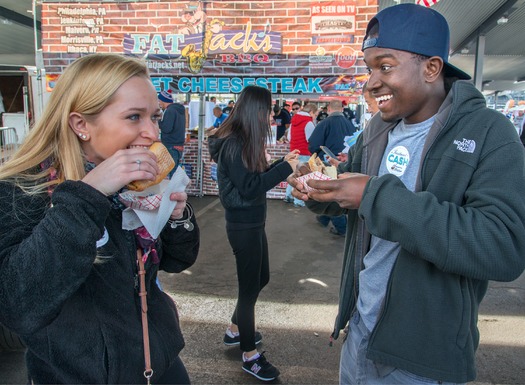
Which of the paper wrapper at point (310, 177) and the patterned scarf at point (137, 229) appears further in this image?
the paper wrapper at point (310, 177)

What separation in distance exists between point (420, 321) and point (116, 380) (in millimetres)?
1132

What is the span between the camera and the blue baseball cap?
1.58m

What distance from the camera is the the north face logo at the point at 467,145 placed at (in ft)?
4.66

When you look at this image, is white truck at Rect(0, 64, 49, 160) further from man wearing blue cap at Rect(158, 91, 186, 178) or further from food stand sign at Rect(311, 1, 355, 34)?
food stand sign at Rect(311, 1, 355, 34)

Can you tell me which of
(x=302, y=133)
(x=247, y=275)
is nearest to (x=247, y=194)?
(x=247, y=275)

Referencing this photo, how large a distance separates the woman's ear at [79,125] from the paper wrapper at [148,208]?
10.3 inches

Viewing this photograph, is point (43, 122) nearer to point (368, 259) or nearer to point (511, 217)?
point (368, 259)

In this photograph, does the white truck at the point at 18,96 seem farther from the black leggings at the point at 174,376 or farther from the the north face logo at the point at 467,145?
the the north face logo at the point at 467,145

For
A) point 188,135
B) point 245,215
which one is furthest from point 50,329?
point 188,135

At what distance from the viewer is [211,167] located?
30.2 ft

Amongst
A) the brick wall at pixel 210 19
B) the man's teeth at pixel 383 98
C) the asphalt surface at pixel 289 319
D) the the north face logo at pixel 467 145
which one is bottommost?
the asphalt surface at pixel 289 319

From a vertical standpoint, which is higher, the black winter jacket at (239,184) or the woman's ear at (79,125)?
the woman's ear at (79,125)

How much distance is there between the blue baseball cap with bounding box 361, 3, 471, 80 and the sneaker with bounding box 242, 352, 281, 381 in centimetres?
254

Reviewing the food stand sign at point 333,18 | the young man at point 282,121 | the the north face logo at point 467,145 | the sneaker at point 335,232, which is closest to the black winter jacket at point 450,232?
the the north face logo at point 467,145
